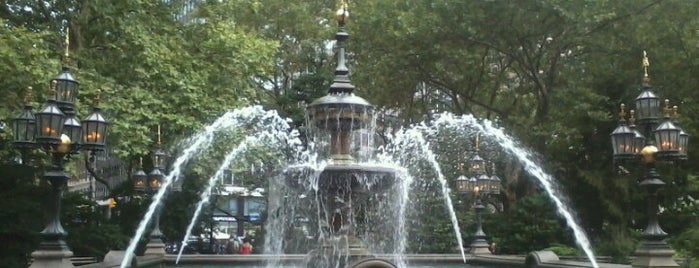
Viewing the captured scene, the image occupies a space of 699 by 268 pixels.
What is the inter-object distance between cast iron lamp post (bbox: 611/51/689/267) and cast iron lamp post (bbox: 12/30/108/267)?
381 inches

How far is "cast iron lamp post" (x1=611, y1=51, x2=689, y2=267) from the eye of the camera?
14.7m

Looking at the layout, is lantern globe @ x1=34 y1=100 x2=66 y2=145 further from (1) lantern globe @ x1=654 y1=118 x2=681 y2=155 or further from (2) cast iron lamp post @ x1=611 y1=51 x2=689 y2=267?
(1) lantern globe @ x1=654 y1=118 x2=681 y2=155

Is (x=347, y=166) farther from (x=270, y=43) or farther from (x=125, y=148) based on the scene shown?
(x=270, y=43)

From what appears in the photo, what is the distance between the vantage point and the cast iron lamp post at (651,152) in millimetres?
14695

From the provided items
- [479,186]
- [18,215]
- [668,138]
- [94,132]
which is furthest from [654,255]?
[18,215]

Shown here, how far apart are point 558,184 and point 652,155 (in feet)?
47.7

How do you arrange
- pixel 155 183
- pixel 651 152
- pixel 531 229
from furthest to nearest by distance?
pixel 531 229, pixel 155 183, pixel 651 152

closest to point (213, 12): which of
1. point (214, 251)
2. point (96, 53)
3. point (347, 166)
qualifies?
point (96, 53)

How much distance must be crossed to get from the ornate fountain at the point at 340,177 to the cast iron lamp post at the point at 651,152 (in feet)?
14.7

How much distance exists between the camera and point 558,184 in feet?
97.6

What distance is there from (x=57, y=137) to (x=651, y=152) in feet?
34.7

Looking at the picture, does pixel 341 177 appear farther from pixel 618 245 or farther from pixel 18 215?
pixel 618 245

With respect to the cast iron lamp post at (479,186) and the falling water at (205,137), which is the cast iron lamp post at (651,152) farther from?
the falling water at (205,137)

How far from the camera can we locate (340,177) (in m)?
15.2
